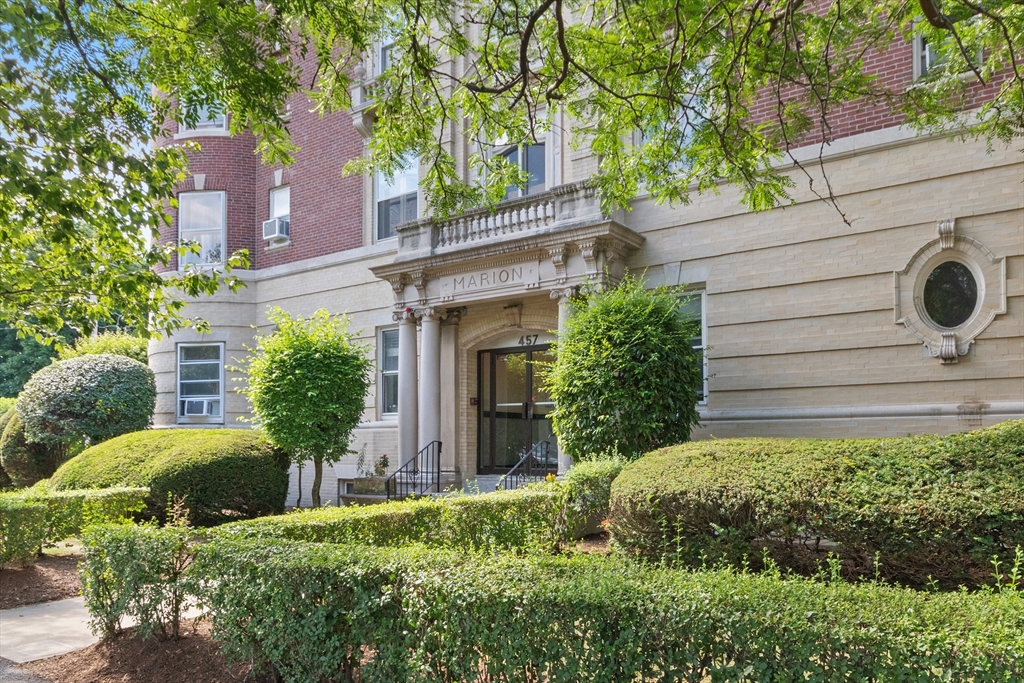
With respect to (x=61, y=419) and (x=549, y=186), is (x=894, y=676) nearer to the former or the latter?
(x=549, y=186)

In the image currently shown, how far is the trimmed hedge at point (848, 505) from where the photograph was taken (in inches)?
262

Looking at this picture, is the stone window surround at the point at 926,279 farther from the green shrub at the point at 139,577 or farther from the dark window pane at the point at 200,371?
the dark window pane at the point at 200,371

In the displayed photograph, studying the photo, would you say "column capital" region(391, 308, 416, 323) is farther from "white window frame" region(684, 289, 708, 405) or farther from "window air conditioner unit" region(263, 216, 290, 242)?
"window air conditioner unit" region(263, 216, 290, 242)

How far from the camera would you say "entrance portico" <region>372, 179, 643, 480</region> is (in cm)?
1433

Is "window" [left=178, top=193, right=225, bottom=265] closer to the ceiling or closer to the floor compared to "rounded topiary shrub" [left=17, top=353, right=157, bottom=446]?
closer to the ceiling

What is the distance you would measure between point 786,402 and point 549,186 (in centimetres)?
650

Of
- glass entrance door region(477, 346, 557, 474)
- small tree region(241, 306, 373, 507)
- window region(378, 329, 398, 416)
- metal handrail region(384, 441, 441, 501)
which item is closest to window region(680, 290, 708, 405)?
glass entrance door region(477, 346, 557, 474)

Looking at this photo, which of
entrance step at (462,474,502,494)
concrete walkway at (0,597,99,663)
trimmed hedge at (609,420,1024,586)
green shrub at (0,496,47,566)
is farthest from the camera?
entrance step at (462,474,502,494)

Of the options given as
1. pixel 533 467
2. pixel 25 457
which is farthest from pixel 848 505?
pixel 25 457

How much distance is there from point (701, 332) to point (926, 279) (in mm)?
3625

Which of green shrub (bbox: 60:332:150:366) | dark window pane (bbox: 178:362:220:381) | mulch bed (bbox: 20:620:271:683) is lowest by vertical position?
mulch bed (bbox: 20:620:271:683)

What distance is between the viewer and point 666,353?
1195 centimetres

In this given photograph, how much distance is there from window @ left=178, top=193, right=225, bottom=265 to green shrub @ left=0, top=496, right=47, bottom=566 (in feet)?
40.7

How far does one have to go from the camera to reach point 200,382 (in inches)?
854
